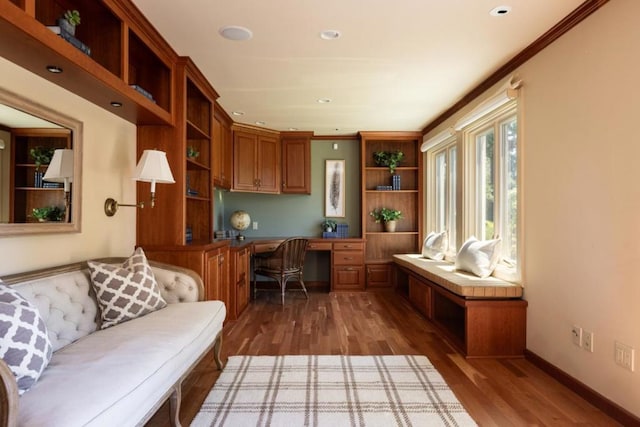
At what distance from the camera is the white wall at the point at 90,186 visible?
1.82m

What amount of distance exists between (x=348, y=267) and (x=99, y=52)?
382 centimetres

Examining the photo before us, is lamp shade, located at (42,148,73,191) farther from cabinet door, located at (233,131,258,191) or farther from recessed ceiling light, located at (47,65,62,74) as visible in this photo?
cabinet door, located at (233,131,258,191)

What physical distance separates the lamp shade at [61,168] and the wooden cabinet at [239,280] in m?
1.84

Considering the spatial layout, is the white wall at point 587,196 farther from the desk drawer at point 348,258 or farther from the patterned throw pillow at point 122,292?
the patterned throw pillow at point 122,292

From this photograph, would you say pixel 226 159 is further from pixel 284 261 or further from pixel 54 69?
pixel 54 69

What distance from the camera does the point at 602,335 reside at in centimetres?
202

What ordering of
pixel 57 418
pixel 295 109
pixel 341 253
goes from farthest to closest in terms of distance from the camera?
1. pixel 341 253
2. pixel 295 109
3. pixel 57 418

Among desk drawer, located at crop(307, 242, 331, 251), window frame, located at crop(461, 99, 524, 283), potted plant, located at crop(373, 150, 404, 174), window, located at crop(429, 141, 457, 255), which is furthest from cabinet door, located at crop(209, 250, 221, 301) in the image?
potted plant, located at crop(373, 150, 404, 174)

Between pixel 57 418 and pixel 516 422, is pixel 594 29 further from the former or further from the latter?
pixel 57 418

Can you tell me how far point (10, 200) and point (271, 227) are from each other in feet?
12.6

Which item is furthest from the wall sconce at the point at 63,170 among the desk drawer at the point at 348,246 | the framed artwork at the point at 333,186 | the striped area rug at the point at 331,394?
the framed artwork at the point at 333,186

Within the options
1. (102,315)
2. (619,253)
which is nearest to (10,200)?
(102,315)

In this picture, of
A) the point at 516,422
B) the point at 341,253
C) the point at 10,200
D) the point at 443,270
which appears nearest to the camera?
the point at 10,200

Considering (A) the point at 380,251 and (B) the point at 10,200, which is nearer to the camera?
(B) the point at 10,200
